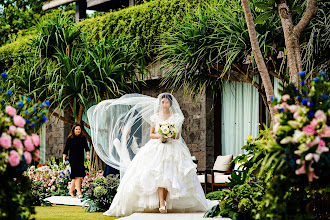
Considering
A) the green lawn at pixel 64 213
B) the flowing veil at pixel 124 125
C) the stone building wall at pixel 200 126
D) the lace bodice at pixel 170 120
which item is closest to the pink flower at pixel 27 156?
the green lawn at pixel 64 213

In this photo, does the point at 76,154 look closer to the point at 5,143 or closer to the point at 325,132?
the point at 5,143

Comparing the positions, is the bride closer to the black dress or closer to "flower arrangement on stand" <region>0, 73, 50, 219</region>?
the black dress

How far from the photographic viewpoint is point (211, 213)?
596cm

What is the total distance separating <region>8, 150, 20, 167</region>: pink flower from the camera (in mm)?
3348

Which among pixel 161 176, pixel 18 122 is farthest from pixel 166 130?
pixel 18 122

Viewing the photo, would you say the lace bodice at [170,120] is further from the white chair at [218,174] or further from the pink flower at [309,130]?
the pink flower at [309,130]

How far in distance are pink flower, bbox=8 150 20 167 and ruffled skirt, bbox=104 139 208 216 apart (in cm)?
353

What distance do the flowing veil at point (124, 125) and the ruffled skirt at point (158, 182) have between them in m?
0.63

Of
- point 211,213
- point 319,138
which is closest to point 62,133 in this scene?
point 211,213

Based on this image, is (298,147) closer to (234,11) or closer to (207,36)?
(207,36)

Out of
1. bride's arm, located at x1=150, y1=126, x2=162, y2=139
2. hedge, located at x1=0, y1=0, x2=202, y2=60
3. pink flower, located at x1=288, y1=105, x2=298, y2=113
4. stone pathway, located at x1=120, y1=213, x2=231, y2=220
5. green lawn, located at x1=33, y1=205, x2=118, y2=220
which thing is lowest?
green lawn, located at x1=33, y1=205, x2=118, y2=220

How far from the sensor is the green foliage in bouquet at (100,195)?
7.83 metres

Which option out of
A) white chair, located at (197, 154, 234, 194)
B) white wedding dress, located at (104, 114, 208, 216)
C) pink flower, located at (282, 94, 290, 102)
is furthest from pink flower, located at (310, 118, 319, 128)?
white chair, located at (197, 154, 234, 194)

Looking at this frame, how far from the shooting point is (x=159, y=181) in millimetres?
6801
